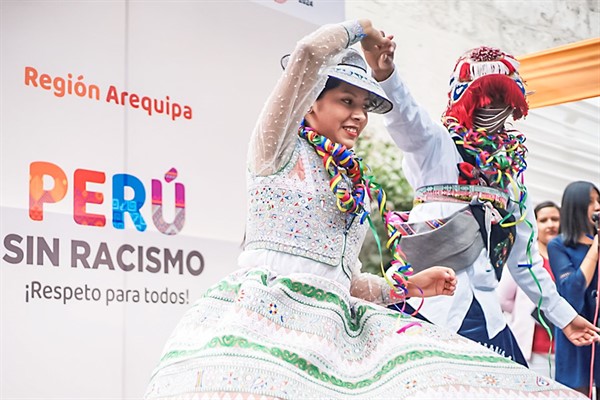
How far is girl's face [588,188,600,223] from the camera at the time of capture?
514cm

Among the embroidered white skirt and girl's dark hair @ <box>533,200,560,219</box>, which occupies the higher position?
girl's dark hair @ <box>533,200,560,219</box>

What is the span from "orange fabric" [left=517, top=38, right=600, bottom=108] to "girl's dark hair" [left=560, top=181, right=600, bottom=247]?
64 cm

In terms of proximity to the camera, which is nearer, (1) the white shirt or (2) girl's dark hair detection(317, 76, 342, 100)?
(2) girl's dark hair detection(317, 76, 342, 100)

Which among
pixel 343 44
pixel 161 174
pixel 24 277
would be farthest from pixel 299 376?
pixel 161 174

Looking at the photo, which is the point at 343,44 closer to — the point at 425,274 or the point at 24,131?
the point at 425,274

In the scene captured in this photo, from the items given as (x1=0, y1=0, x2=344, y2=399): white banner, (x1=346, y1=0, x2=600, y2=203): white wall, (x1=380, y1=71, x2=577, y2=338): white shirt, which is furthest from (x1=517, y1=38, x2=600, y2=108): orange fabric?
(x1=380, y1=71, x2=577, y2=338): white shirt

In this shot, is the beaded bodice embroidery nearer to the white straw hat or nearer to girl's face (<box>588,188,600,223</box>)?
the white straw hat

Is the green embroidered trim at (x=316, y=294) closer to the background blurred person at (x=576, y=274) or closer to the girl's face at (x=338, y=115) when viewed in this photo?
the girl's face at (x=338, y=115)

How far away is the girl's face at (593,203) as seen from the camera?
514cm

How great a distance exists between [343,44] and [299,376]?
2.69ft

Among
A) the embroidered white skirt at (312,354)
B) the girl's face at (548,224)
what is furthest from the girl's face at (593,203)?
the embroidered white skirt at (312,354)

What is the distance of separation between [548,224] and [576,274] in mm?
951

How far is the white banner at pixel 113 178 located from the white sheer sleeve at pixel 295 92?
4.29 ft

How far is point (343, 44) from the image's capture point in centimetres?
225
